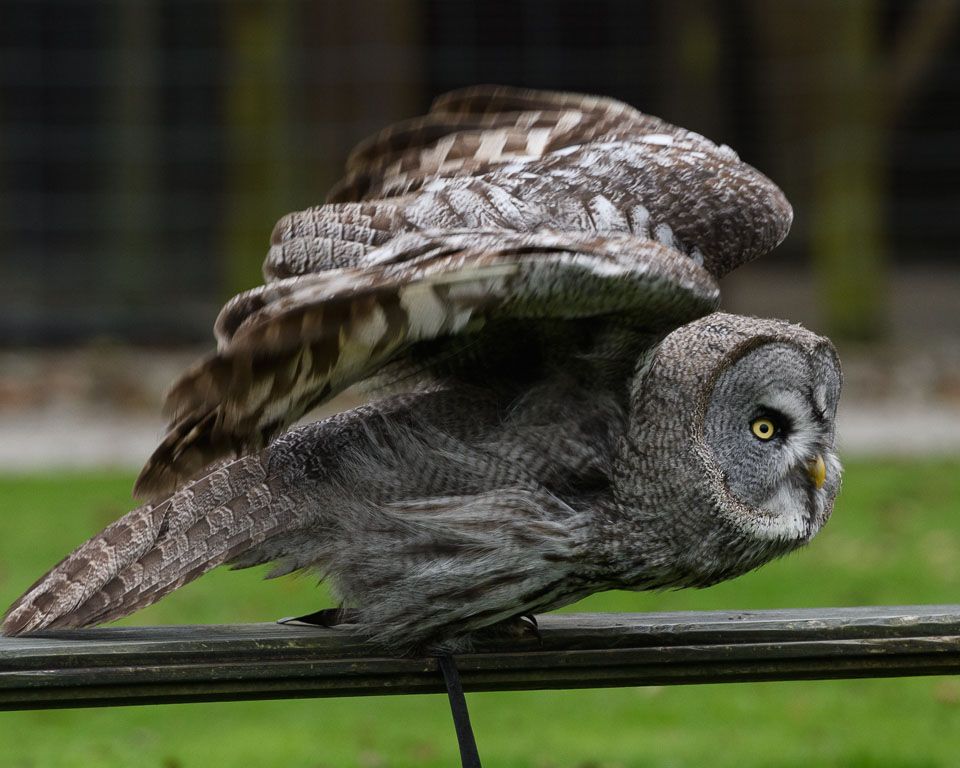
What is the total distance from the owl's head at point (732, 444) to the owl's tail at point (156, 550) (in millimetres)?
675

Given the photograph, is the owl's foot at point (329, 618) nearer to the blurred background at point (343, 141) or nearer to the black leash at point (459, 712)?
the black leash at point (459, 712)

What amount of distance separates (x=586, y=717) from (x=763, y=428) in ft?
5.17

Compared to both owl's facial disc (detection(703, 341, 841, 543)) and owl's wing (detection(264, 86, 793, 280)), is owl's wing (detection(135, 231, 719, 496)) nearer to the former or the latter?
owl's wing (detection(264, 86, 793, 280))

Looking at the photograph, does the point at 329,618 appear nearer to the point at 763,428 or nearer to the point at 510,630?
the point at 510,630

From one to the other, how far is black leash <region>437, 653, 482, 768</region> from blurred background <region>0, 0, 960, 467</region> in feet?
17.9

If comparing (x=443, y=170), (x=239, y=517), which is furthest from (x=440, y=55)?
(x=239, y=517)

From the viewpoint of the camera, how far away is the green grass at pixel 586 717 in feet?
12.0

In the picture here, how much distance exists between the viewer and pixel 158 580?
101 inches

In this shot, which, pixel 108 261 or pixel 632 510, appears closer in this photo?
pixel 632 510

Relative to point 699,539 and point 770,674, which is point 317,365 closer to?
point 699,539

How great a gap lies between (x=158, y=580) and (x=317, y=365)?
623 millimetres

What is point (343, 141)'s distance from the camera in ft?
32.3

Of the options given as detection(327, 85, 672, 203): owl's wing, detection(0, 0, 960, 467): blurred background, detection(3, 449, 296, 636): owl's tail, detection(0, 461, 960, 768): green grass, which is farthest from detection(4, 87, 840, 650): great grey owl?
detection(0, 0, 960, 467): blurred background

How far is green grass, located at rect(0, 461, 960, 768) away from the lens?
12.0 feet
